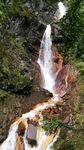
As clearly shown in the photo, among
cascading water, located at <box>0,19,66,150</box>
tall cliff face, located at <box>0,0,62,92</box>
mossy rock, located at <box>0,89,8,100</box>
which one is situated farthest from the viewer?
tall cliff face, located at <box>0,0,62,92</box>

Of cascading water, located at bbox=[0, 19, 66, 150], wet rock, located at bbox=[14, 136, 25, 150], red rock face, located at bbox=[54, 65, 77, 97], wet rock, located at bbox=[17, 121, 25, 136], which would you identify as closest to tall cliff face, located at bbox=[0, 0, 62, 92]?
cascading water, located at bbox=[0, 19, 66, 150]

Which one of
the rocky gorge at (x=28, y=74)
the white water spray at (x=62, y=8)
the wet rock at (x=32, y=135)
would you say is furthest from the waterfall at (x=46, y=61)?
the wet rock at (x=32, y=135)

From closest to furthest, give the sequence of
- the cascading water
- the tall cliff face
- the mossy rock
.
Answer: the cascading water, the mossy rock, the tall cliff face

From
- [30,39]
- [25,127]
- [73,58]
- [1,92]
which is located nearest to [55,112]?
[25,127]

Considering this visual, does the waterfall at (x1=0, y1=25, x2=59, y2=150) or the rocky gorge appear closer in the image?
the waterfall at (x1=0, y1=25, x2=59, y2=150)

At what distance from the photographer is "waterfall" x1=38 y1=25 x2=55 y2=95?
26312mm

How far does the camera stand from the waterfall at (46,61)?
2631 centimetres

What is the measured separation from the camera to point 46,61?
2856 cm

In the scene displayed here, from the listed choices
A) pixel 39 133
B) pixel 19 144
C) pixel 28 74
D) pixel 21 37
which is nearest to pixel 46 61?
pixel 21 37

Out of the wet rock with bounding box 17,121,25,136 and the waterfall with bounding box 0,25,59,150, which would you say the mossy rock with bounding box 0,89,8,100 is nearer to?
the waterfall with bounding box 0,25,59,150

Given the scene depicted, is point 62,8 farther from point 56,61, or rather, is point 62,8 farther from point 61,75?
point 61,75

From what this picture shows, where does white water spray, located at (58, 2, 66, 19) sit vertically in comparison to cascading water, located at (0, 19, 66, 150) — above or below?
above

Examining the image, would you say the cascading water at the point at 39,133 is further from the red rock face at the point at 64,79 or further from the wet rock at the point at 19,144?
the red rock face at the point at 64,79

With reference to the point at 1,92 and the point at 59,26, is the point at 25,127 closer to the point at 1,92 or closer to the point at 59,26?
the point at 1,92
